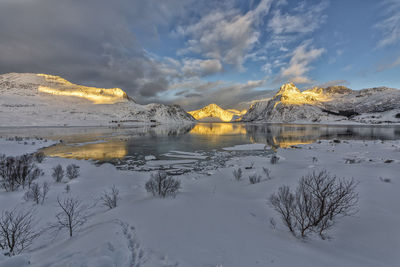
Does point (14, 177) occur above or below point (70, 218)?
above

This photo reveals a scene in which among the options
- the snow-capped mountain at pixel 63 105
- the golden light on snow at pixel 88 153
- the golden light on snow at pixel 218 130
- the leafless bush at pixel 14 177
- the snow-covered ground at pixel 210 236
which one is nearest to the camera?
the snow-covered ground at pixel 210 236

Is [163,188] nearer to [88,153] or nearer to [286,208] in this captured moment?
[286,208]

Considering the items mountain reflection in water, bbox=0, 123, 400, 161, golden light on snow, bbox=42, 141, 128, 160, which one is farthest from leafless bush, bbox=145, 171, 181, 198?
golden light on snow, bbox=42, 141, 128, 160

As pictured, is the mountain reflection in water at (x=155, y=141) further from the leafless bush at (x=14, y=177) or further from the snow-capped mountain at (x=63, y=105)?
the snow-capped mountain at (x=63, y=105)

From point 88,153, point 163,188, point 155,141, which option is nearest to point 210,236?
point 163,188

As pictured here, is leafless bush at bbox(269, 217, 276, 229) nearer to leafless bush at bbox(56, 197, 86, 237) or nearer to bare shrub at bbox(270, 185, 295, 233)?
bare shrub at bbox(270, 185, 295, 233)

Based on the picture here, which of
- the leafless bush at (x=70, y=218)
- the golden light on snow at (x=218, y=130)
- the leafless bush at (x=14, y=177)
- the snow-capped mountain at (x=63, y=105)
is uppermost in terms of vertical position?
the snow-capped mountain at (x=63, y=105)

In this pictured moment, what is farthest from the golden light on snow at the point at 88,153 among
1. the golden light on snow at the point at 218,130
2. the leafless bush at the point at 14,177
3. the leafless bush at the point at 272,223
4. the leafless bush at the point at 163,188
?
the golden light on snow at the point at 218,130

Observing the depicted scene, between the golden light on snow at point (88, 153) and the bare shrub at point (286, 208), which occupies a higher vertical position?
the bare shrub at point (286, 208)

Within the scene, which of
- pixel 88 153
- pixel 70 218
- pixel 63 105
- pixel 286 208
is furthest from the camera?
pixel 63 105

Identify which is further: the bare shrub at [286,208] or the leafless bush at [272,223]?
the leafless bush at [272,223]

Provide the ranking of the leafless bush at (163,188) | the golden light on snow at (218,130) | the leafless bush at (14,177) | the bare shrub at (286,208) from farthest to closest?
the golden light on snow at (218,130)
the leafless bush at (14,177)
the leafless bush at (163,188)
the bare shrub at (286,208)

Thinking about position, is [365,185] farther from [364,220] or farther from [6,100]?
[6,100]

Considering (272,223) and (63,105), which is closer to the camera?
(272,223)
